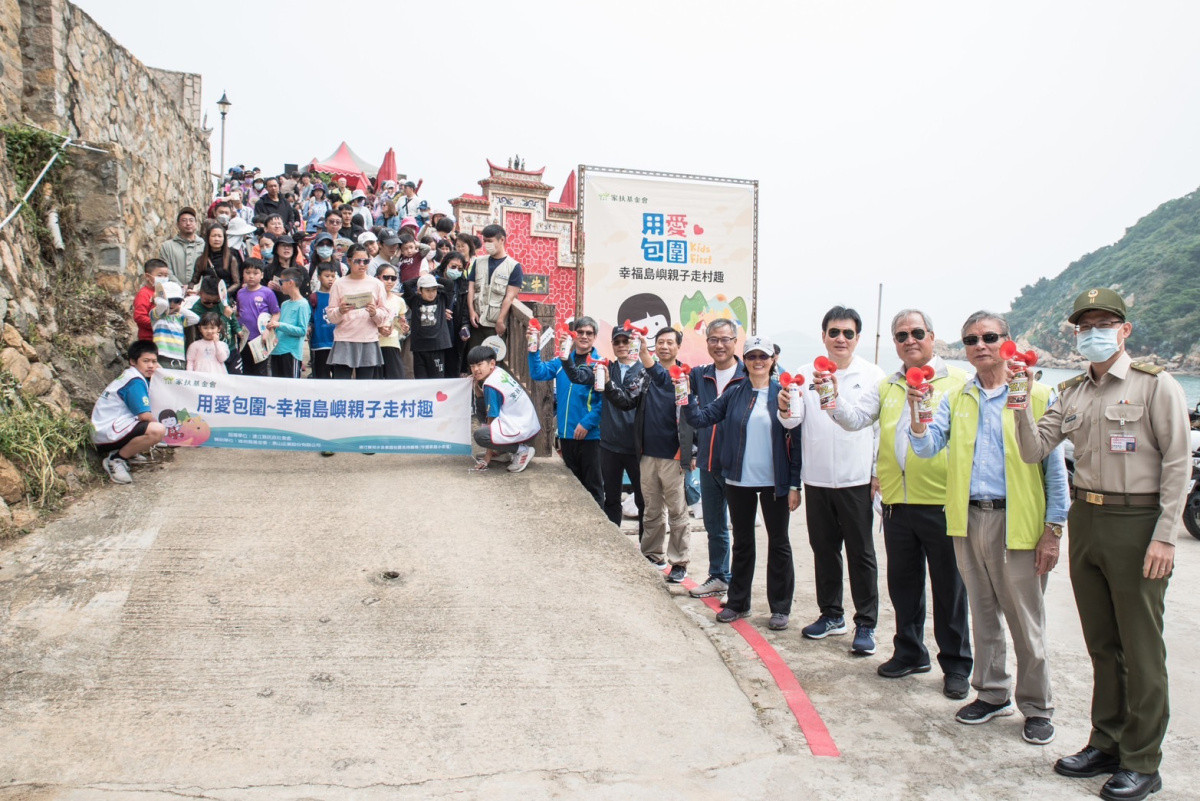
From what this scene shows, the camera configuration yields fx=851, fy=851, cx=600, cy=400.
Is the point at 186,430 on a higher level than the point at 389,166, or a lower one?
lower

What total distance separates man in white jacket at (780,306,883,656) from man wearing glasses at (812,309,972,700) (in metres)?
0.21

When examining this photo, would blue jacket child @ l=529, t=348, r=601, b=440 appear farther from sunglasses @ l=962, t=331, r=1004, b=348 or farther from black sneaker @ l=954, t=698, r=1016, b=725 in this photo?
black sneaker @ l=954, t=698, r=1016, b=725

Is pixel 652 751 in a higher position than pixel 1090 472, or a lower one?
lower

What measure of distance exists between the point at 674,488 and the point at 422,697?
2.77 metres

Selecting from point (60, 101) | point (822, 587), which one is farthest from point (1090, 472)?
point (60, 101)

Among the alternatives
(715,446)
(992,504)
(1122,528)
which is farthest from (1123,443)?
(715,446)

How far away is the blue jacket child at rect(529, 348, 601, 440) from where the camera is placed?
6.64m

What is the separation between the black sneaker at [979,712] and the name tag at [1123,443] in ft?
4.46

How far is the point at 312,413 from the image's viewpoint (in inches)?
274

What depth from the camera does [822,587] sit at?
5.07m

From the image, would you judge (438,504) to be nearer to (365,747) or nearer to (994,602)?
(365,747)

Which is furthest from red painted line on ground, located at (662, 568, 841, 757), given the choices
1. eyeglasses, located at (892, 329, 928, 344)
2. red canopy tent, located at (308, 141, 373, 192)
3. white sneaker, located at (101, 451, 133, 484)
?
red canopy tent, located at (308, 141, 373, 192)

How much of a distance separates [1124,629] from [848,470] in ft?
5.42

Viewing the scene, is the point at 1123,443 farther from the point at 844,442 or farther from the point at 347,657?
the point at 347,657
